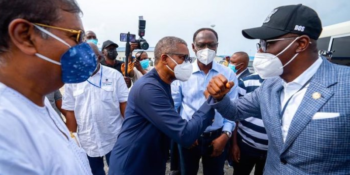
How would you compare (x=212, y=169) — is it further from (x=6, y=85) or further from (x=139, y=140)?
(x=6, y=85)

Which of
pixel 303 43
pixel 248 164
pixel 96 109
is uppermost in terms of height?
pixel 303 43

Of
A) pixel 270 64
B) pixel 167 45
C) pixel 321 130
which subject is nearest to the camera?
pixel 321 130

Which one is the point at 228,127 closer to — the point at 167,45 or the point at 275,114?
the point at 275,114

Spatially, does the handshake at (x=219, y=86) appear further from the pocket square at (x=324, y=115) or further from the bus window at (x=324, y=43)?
the bus window at (x=324, y=43)

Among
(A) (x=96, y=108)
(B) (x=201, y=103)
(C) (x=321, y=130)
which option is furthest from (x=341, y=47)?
(A) (x=96, y=108)

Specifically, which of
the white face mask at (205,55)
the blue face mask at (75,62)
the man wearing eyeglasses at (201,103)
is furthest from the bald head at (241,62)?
the blue face mask at (75,62)

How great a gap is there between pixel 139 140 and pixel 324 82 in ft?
4.69

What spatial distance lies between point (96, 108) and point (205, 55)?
1.65 meters

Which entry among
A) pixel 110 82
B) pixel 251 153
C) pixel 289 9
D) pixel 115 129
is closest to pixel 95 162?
pixel 115 129

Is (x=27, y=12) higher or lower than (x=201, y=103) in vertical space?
higher

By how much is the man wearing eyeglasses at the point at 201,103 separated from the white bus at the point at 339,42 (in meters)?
4.73

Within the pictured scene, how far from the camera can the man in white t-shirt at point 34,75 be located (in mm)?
699

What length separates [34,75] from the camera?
829 mm

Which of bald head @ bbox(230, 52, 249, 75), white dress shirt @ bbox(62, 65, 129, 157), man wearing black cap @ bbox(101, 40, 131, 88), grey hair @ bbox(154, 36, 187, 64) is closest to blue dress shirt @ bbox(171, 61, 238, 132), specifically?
grey hair @ bbox(154, 36, 187, 64)
